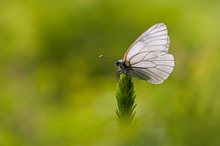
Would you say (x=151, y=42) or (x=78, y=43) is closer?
(x=151, y=42)

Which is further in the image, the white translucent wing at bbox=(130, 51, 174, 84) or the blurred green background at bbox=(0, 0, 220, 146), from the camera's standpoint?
the blurred green background at bbox=(0, 0, 220, 146)

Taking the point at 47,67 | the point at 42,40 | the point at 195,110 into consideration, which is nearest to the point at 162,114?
the point at 195,110

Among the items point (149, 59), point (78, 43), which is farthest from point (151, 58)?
point (78, 43)

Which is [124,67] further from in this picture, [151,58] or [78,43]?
[78,43]

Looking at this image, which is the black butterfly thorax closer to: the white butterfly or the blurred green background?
the white butterfly

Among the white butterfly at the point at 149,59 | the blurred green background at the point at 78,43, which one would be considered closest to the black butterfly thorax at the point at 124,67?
the white butterfly at the point at 149,59

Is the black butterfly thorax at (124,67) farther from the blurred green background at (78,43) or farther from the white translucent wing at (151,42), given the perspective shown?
the blurred green background at (78,43)

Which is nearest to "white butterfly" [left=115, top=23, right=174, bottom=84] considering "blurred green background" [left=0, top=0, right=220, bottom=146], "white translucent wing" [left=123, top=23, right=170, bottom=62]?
"white translucent wing" [left=123, top=23, right=170, bottom=62]

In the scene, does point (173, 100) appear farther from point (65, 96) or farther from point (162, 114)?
point (65, 96)
